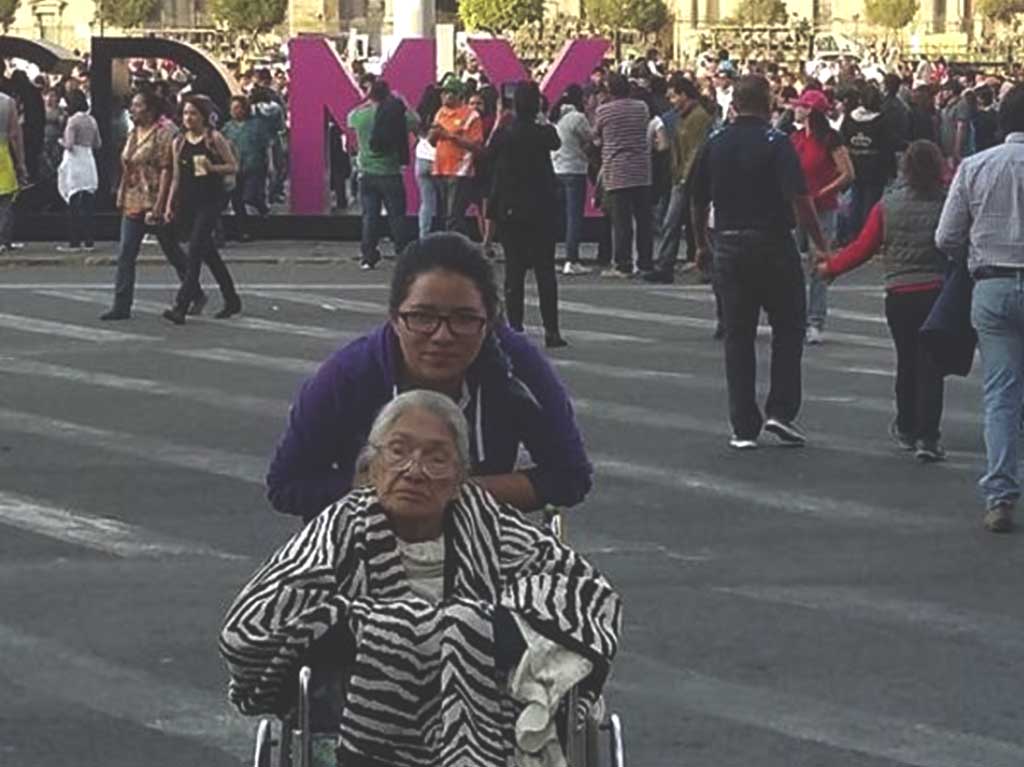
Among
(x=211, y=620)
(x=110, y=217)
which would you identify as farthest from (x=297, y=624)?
(x=110, y=217)

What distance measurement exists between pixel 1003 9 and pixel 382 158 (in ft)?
199

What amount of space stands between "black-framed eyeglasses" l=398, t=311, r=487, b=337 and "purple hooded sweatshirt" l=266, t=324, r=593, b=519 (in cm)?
11

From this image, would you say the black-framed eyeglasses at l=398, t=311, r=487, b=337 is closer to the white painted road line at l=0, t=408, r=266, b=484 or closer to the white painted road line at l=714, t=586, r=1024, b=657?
the white painted road line at l=714, t=586, r=1024, b=657

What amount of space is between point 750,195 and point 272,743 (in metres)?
7.74

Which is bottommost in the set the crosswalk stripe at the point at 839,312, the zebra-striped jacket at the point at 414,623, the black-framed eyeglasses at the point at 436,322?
the crosswalk stripe at the point at 839,312

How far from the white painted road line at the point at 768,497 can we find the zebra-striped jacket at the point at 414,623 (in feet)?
19.6

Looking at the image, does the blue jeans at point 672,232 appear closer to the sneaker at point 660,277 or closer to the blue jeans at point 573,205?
the sneaker at point 660,277

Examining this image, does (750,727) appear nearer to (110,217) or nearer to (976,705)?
(976,705)

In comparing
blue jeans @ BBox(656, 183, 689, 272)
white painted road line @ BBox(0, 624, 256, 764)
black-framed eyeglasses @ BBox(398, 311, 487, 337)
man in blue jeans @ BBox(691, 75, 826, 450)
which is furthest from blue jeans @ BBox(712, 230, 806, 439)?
blue jeans @ BBox(656, 183, 689, 272)

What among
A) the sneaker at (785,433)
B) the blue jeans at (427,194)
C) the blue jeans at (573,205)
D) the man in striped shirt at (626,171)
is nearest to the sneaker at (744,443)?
the sneaker at (785,433)

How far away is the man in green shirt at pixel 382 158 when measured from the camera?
71.6 ft

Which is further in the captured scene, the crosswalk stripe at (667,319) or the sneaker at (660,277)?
the sneaker at (660,277)

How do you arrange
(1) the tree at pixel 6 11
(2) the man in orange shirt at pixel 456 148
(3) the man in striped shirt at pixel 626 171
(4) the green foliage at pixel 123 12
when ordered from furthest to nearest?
1. (4) the green foliage at pixel 123 12
2. (1) the tree at pixel 6 11
3. (2) the man in orange shirt at pixel 456 148
4. (3) the man in striped shirt at pixel 626 171

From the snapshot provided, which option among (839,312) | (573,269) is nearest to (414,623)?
(839,312)
